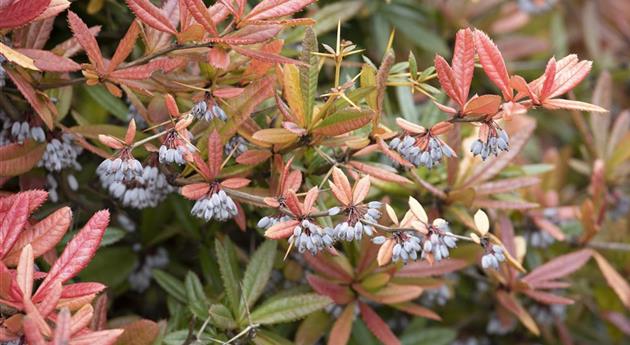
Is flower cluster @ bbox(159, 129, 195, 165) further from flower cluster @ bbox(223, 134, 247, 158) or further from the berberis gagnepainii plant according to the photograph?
flower cluster @ bbox(223, 134, 247, 158)

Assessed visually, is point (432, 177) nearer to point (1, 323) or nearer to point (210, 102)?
point (210, 102)

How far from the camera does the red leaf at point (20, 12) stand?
1004 millimetres

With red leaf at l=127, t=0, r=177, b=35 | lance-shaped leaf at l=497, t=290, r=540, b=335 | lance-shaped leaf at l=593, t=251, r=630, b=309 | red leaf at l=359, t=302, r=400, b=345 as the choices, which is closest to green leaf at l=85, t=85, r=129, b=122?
red leaf at l=127, t=0, r=177, b=35

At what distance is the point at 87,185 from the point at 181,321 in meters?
0.31

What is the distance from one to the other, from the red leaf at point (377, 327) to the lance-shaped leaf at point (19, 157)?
62 centimetres

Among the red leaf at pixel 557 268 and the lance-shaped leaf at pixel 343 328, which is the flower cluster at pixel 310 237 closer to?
the lance-shaped leaf at pixel 343 328

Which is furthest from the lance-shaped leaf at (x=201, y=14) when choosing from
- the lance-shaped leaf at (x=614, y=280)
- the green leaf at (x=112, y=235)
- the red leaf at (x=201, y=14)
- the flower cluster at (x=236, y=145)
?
the lance-shaped leaf at (x=614, y=280)

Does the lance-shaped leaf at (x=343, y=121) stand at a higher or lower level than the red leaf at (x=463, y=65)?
lower

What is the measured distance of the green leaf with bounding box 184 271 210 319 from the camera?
4.16 feet

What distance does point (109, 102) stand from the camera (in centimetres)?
134

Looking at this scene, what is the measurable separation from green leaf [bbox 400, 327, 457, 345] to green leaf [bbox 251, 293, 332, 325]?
0.42 meters

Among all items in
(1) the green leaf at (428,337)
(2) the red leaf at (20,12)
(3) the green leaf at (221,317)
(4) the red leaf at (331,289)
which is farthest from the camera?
(1) the green leaf at (428,337)

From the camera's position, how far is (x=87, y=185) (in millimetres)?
1416

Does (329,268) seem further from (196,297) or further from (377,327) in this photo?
(196,297)
